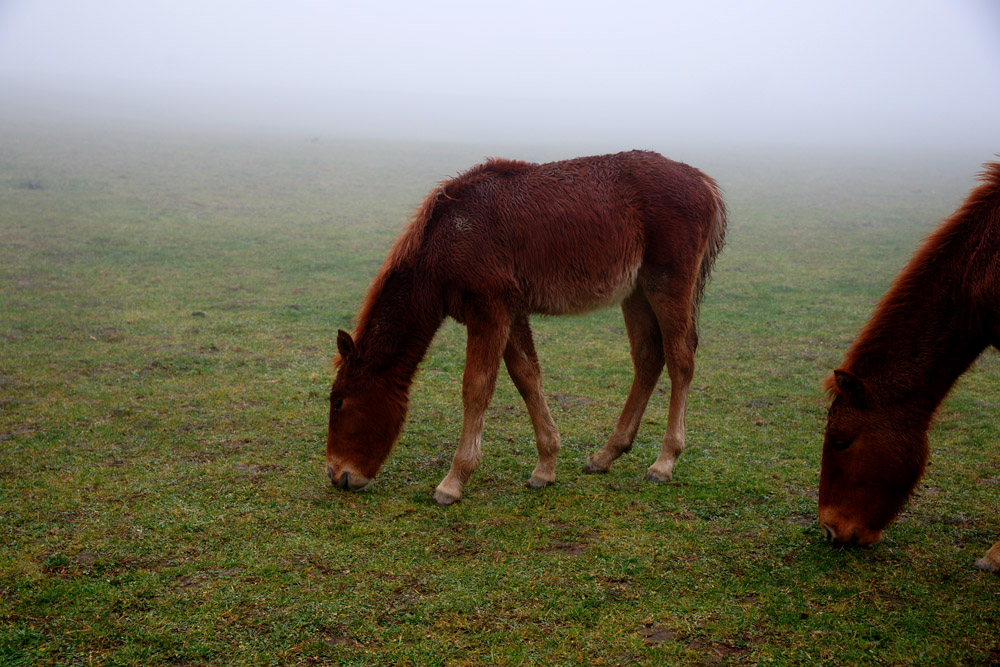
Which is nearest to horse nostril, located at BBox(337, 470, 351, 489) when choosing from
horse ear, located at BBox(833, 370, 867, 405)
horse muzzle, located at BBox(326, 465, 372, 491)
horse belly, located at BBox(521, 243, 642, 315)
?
horse muzzle, located at BBox(326, 465, 372, 491)

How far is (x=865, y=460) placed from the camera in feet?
14.6

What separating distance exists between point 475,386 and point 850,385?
253 centimetres

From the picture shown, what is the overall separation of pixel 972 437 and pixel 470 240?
200 inches

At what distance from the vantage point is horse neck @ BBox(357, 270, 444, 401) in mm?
5578

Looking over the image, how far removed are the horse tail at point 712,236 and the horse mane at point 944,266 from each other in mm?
1847

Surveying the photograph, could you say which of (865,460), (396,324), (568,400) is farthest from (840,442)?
(568,400)

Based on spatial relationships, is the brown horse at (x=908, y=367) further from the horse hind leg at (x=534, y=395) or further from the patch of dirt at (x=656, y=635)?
the horse hind leg at (x=534, y=395)

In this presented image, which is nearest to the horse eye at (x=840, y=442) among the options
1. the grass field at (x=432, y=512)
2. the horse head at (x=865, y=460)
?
the horse head at (x=865, y=460)

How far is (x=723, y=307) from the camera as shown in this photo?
12922mm

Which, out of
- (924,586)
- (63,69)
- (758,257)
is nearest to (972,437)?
(924,586)

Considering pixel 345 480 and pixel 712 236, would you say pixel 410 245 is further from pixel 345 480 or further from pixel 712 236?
pixel 712 236

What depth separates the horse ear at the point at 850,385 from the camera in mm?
4398

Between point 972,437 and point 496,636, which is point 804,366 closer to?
point 972,437

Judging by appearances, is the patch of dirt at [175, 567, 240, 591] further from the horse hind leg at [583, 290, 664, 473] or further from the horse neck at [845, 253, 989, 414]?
the horse neck at [845, 253, 989, 414]
